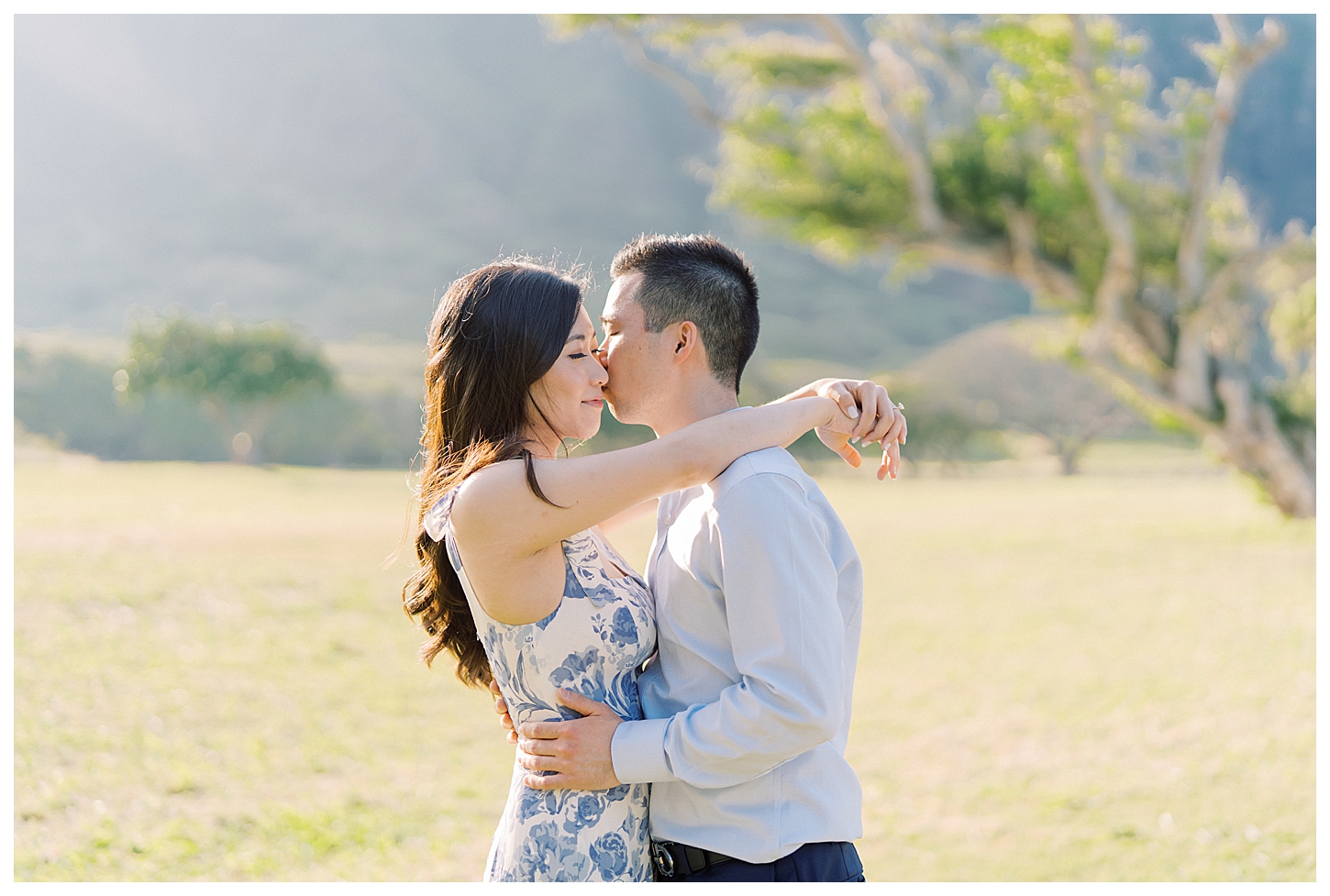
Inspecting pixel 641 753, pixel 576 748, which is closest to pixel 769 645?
pixel 641 753

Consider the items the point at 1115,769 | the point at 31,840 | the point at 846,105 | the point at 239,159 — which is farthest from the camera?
the point at 239,159

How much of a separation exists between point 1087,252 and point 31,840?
1632 cm

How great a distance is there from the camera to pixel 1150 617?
10883 millimetres

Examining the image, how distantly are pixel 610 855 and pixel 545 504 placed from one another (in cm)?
69

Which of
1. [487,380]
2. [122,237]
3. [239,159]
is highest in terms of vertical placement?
[239,159]

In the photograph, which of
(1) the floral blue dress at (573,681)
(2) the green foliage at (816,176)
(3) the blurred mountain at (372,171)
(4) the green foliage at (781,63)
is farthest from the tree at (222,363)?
(1) the floral blue dress at (573,681)

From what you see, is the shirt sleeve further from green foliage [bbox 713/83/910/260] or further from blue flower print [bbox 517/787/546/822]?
green foliage [bbox 713/83/910/260]

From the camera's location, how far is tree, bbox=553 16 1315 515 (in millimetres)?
13859

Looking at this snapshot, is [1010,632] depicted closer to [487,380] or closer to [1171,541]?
[1171,541]

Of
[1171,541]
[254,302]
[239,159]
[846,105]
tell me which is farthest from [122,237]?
[1171,541]

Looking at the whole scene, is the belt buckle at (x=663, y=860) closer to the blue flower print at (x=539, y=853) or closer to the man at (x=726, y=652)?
the man at (x=726, y=652)

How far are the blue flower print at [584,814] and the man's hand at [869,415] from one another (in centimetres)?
82

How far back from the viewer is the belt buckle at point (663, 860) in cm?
180

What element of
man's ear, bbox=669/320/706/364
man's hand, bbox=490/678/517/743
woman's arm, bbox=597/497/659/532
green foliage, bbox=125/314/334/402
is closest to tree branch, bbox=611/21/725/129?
woman's arm, bbox=597/497/659/532
